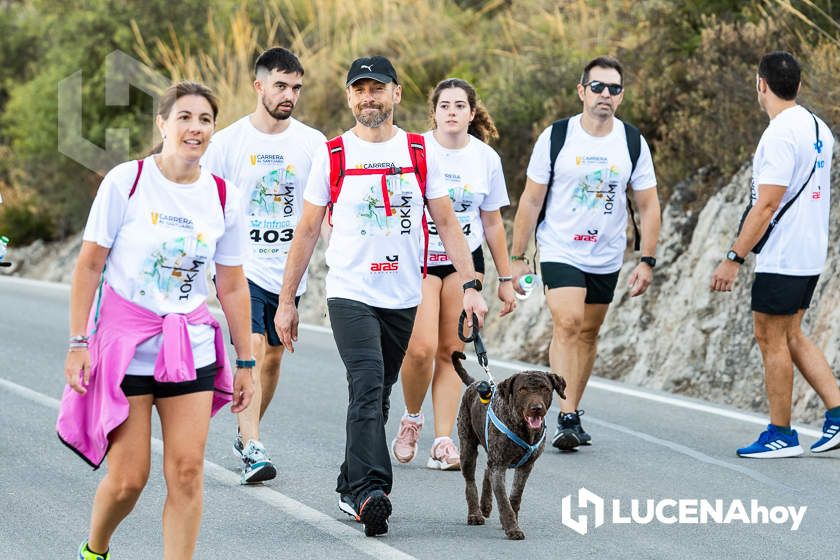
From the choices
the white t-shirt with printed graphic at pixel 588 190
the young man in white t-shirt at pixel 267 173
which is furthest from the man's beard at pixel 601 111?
the young man in white t-shirt at pixel 267 173

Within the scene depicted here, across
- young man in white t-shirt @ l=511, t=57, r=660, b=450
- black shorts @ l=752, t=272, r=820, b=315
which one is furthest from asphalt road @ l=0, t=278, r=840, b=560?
black shorts @ l=752, t=272, r=820, b=315

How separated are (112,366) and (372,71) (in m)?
2.17

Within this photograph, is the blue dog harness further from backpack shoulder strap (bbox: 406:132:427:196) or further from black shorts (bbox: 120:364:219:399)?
black shorts (bbox: 120:364:219:399)

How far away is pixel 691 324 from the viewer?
1184cm

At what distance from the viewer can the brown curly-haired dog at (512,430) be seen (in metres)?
6.46

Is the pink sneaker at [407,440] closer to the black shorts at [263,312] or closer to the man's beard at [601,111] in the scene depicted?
the black shorts at [263,312]

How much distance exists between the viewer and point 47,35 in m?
28.4

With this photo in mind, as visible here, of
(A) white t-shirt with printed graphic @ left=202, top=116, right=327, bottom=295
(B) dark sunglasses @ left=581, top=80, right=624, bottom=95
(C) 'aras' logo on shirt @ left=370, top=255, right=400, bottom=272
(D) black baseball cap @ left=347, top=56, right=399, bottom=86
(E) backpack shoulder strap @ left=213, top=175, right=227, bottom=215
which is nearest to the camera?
(E) backpack shoulder strap @ left=213, top=175, right=227, bottom=215

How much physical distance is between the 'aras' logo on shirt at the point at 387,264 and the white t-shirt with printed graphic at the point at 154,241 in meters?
1.53

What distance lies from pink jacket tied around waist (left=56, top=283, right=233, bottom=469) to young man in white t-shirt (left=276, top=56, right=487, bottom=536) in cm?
160

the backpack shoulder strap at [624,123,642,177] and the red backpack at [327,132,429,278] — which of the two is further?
the backpack shoulder strap at [624,123,642,177]

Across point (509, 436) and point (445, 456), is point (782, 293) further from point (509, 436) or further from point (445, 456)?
point (509, 436)

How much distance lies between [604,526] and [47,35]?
77.5ft

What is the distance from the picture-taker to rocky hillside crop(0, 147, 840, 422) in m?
10.8
